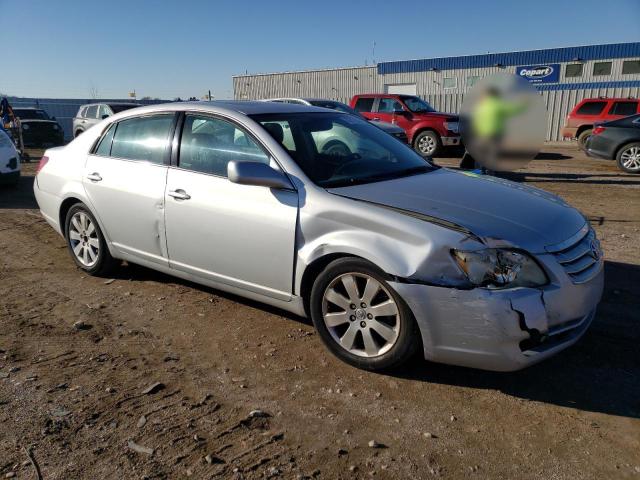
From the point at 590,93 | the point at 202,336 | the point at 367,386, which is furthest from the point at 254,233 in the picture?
the point at 590,93

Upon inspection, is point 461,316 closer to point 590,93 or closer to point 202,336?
point 202,336

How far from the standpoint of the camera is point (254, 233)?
12.0ft

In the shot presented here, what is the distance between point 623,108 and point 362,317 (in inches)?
649

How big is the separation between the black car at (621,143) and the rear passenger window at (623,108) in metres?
4.39

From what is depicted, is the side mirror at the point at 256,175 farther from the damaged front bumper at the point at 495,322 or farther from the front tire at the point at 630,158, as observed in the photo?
the front tire at the point at 630,158

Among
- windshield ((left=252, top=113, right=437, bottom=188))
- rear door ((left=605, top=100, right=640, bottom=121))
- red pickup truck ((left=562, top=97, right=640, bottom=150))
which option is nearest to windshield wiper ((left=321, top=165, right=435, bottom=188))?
windshield ((left=252, top=113, right=437, bottom=188))

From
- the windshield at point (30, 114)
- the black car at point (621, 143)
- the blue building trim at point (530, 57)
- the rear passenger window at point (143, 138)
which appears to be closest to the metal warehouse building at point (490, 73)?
the blue building trim at point (530, 57)

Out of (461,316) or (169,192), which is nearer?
(461,316)

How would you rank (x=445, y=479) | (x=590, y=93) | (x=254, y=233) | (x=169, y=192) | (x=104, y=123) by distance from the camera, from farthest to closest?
(x=590, y=93) → (x=104, y=123) → (x=169, y=192) → (x=254, y=233) → (x=445, y=479)

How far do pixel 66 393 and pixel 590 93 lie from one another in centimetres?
2629

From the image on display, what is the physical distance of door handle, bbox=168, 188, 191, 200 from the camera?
13.3 feet

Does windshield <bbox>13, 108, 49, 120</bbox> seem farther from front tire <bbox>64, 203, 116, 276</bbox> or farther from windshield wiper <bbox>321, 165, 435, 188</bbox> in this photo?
windshield wiper <bbox>321, 165, 435, 188</bbox>

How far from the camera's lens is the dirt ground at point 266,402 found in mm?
2539

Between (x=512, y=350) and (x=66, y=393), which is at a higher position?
(x=512, y=350)
